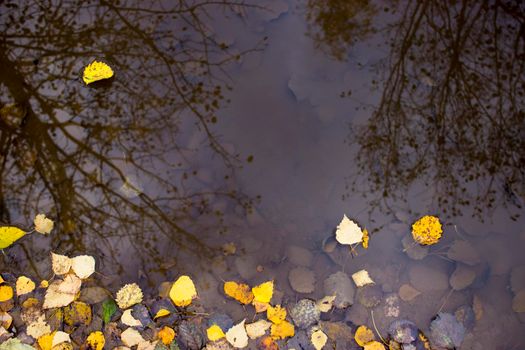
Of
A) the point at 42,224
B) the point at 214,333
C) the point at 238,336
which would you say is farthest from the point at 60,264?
the point at 238,336

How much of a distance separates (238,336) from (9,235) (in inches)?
47.7

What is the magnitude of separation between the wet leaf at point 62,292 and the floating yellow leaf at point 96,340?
18 centimetres

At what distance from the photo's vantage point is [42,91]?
2361mm

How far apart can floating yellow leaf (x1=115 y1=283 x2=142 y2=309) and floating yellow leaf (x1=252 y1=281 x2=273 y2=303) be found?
0.52m

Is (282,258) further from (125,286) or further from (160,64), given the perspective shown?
(160,64)

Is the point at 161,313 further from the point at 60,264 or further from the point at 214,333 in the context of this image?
the point at 60,264

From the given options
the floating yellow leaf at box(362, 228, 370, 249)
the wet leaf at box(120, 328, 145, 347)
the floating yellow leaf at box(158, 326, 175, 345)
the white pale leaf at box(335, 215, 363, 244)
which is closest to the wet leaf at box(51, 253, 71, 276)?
the wet leaf at box(120, 328, 145, 347)

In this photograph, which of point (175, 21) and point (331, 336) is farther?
point (175, 21)

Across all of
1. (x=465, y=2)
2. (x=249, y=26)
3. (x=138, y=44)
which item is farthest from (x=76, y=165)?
(x=465, y=2)

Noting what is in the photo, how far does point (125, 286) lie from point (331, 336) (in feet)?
3.10

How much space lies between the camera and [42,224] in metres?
2.04

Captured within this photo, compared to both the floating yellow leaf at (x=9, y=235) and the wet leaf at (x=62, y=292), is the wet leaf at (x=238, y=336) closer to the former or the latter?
the wet leaf at (x=62, y=292)

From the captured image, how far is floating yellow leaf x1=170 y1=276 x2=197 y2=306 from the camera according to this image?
1.85m

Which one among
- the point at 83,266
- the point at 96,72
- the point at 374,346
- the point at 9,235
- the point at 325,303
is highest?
the point at 96,72
